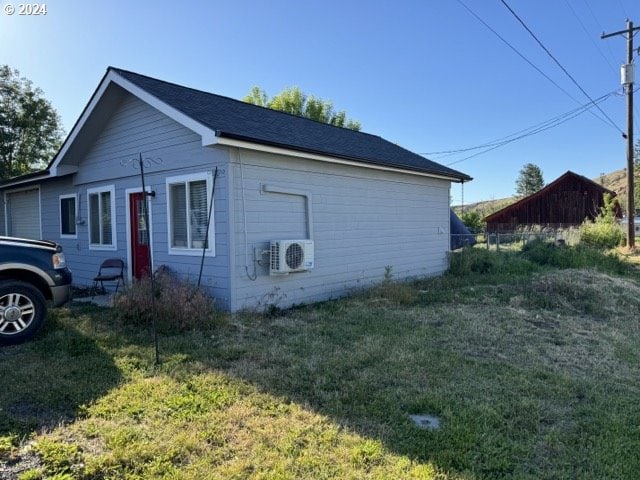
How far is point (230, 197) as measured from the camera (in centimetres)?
675

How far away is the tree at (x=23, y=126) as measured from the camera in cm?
2172

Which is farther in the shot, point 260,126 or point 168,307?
point 260,126

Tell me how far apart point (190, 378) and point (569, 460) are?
3.07m

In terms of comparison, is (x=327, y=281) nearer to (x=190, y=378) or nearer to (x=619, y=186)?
(x=190, y=378)

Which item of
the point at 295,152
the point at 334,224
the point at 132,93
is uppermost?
the point at 132,93

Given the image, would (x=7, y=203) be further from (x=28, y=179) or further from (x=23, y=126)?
(x=23, y=126)

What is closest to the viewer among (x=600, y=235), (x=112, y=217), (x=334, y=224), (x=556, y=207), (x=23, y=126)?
(x=334, y=224)

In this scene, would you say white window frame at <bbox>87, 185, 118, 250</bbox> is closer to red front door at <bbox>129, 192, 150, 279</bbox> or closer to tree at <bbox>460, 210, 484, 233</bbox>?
red front door at <bbox>129, 192, 150, 279</bbox>

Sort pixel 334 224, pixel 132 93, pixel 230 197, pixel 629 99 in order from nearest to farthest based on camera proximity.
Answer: pixel 230 197 < pixel 132 93 < pixel 334 224 < pixel 629 99

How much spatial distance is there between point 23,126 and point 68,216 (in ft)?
51.3

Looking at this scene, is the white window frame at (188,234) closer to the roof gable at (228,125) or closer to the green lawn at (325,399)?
the roof gable at (228,125)

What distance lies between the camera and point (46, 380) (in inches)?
160

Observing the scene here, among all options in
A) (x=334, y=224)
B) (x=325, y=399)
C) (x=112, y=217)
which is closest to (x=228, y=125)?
(x=334, y=224)

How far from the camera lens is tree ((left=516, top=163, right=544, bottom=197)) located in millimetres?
69938
